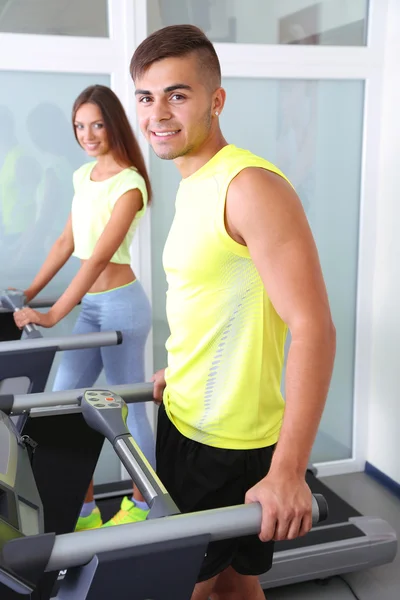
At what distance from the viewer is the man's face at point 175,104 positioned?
4.31ft

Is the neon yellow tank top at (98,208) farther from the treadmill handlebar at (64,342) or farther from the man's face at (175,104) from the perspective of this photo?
the man's face at (175,104)

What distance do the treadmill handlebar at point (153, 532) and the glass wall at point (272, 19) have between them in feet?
7.66

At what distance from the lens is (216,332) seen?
1.35 metres

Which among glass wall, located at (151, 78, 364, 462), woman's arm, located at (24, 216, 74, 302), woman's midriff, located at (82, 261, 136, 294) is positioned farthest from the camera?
glass wall, located at (151, 78, 364, 462)

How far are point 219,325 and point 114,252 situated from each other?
105cm

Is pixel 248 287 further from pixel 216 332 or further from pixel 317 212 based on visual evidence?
pixel 317 212

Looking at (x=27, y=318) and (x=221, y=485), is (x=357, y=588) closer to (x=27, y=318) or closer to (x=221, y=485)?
(x=221, y=485)

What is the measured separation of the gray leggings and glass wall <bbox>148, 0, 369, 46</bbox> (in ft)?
3.97

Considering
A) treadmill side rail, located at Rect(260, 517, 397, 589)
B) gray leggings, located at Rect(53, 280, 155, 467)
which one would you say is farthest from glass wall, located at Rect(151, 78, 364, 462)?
treadmill side rail, located at Rect(260, 517, 397, 589)

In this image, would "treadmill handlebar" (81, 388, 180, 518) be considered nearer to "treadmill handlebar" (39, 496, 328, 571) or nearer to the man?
"treadmill handlebar" (39, 496, 328, 571)

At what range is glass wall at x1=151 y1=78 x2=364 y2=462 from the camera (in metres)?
3.00

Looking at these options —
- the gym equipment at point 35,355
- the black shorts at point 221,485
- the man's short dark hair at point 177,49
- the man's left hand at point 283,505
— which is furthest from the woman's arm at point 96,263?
the man's left hand at point 283,505

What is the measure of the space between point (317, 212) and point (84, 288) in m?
1.42

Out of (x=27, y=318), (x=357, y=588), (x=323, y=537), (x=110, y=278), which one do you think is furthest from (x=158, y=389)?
(x=357, y=588)
